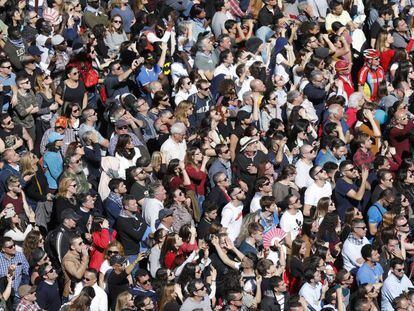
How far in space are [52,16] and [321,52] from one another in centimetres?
402

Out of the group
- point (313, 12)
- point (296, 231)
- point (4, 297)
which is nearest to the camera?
point (4, 297)

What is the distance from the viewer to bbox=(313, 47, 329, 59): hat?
22775 millimetres

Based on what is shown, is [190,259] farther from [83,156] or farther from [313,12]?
[313,12]

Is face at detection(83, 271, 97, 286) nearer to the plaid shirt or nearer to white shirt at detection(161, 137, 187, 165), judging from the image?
the plaid shirt

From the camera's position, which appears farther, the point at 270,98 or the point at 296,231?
the point at 270,98

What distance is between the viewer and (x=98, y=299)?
679 inches

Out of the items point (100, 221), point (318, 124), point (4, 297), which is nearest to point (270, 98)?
point (318, 124)

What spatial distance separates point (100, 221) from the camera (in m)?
18.2

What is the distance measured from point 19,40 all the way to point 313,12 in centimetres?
517

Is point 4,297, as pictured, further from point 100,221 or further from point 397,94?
point 397,94

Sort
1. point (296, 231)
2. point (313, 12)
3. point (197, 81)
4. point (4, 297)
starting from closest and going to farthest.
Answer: point (4, 297), point (296, 231), point (197, 81), point (313, 12)

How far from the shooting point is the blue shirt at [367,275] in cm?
1864

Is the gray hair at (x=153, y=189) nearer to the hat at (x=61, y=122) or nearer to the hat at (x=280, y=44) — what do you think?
the hat at (x=61, y=122)

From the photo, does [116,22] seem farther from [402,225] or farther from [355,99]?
[402,225]
